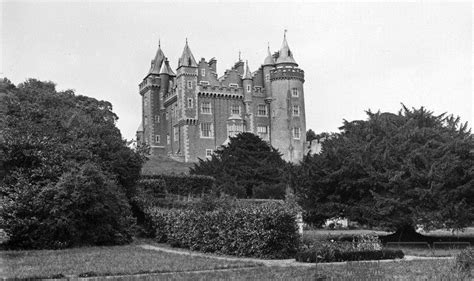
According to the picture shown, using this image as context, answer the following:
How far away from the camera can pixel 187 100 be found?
238 ft

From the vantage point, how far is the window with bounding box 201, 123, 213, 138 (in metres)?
73.8

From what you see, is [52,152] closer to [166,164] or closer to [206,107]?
[166,164]

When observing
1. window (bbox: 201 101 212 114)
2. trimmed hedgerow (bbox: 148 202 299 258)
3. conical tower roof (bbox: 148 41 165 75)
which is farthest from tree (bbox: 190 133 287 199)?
conical tower roof (bbox: 148 41 165 75)

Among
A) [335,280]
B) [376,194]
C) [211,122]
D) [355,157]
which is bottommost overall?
[335,280]

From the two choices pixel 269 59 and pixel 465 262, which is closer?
pixel 465 262

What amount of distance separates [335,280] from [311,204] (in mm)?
16842

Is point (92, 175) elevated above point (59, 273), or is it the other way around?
point (92, 175)


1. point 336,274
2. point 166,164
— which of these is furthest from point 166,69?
point 336,274

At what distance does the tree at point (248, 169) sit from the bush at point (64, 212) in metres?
17.9

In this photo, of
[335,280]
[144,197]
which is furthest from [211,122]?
[335,280]

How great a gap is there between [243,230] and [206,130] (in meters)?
54.5

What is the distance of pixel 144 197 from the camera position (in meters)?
29.8

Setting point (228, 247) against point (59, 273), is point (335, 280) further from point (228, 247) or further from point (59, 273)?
point (228, 247)

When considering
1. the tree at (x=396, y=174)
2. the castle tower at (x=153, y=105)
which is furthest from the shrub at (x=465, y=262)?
the castle tower at (x=153, y=105)
